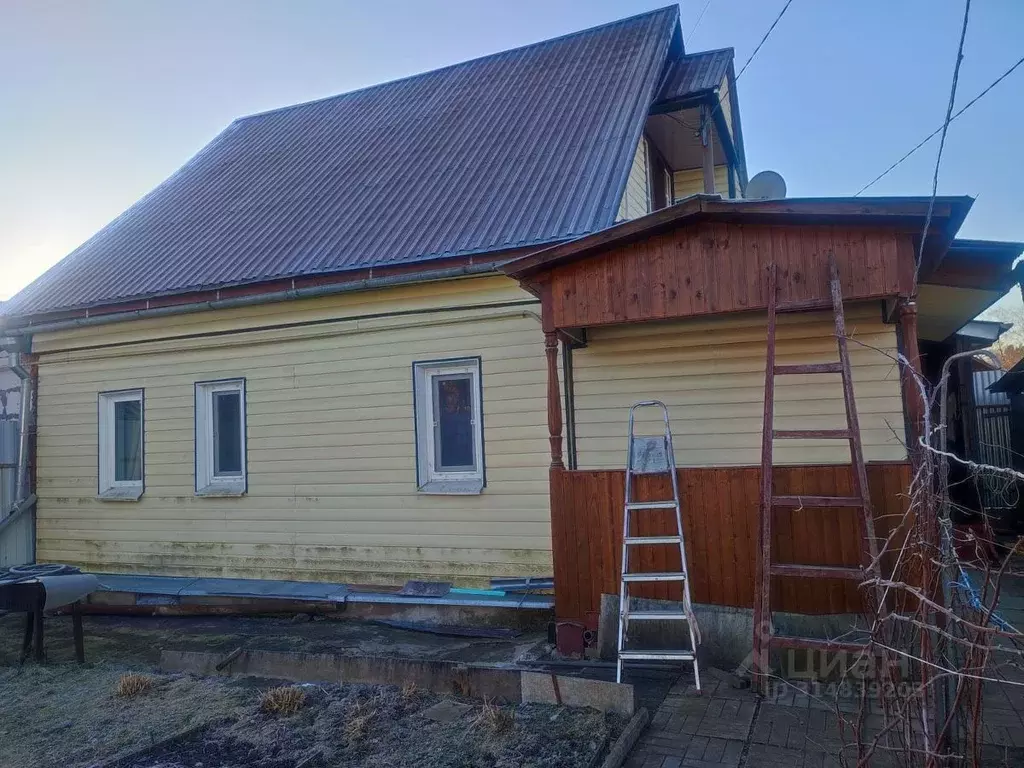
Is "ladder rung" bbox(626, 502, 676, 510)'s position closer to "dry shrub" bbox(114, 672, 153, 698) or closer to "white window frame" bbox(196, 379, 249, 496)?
"dry shrub" bbox(114, 672, 153, 698)

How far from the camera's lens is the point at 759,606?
4.89 metres

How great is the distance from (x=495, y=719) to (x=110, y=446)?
737cm

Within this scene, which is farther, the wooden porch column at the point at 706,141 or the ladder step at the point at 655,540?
the wooden porch column at the point at 706,141

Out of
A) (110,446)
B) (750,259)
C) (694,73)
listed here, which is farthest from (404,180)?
(750,259)

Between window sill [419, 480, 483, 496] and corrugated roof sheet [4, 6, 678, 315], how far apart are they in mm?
2283

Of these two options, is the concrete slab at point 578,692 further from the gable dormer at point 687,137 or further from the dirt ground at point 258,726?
the gable dormer at point 687,137

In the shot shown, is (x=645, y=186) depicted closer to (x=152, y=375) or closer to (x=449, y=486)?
(x=449, y=486)

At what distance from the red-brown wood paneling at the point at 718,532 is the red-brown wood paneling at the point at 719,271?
3.97 feet

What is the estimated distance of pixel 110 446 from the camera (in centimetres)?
963

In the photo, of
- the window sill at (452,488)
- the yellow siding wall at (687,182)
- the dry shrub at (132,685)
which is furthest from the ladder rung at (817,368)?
the yellow siding wall at (687,182)

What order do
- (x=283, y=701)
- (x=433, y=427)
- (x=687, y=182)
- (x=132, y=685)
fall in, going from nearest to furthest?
(x=283, y=701), (x=132, y=685), (x=433, y=427), (x=687, y=182)

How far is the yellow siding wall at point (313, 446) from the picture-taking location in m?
7.35

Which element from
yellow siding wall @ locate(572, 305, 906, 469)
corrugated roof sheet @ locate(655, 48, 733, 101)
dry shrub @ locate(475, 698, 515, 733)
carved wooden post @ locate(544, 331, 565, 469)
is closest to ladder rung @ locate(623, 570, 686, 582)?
carved wooden post @ locate(544, 331, 565, 469)

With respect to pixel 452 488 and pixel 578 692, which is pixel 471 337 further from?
pixel 578 692
